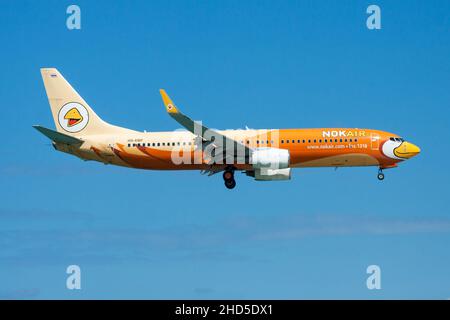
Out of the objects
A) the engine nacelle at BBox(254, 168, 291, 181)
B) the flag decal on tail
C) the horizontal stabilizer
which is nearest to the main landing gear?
the engine nacelle at BBox(254, 168, 291, 181)

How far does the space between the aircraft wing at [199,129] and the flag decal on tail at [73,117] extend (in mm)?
12944

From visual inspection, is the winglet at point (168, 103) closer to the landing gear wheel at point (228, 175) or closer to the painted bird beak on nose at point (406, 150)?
the landing gear wheel at point (228, 175)

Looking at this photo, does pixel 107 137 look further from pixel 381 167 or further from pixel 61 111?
pixel 381 167

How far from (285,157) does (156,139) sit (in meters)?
12.1

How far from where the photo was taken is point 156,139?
304ft

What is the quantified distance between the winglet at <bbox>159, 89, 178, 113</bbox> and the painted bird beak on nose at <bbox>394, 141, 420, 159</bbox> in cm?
2083

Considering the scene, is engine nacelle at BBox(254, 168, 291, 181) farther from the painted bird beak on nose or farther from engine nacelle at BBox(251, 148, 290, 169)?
the painted bird beak on nose

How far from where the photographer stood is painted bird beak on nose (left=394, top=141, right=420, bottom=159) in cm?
9169

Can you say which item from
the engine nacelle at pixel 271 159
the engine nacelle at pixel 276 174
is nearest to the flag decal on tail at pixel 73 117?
the engine nacelle at pixel 271 159

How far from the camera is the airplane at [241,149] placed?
294 ft

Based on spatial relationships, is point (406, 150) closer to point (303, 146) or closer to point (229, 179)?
point (303, 146)

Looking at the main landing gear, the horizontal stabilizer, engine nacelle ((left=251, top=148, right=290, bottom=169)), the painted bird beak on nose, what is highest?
the horizontal stabilizer

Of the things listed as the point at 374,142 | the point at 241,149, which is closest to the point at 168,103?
the point at 241,149
